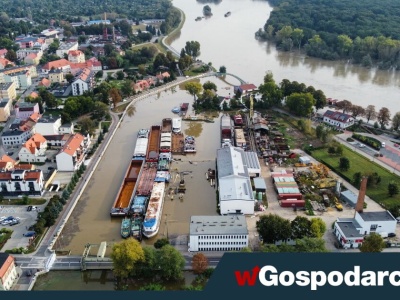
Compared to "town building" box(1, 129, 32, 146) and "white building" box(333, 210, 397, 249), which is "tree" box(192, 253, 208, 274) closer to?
"white building" box(333, 210, 397, 249)

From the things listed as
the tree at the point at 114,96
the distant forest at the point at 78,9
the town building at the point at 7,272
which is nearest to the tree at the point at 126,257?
the town building at the point at 7,272

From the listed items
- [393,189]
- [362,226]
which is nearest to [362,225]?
Result: [362,226]

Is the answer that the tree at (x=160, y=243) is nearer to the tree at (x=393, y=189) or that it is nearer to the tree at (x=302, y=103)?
the tree at (x=393, y=189)

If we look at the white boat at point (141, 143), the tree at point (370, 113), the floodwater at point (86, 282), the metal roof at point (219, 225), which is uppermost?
the tree at point (370, 113)

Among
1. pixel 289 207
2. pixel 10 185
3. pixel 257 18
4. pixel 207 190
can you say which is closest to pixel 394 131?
pixel 289 207

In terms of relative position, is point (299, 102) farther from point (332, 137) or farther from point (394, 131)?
point (394, 131)
